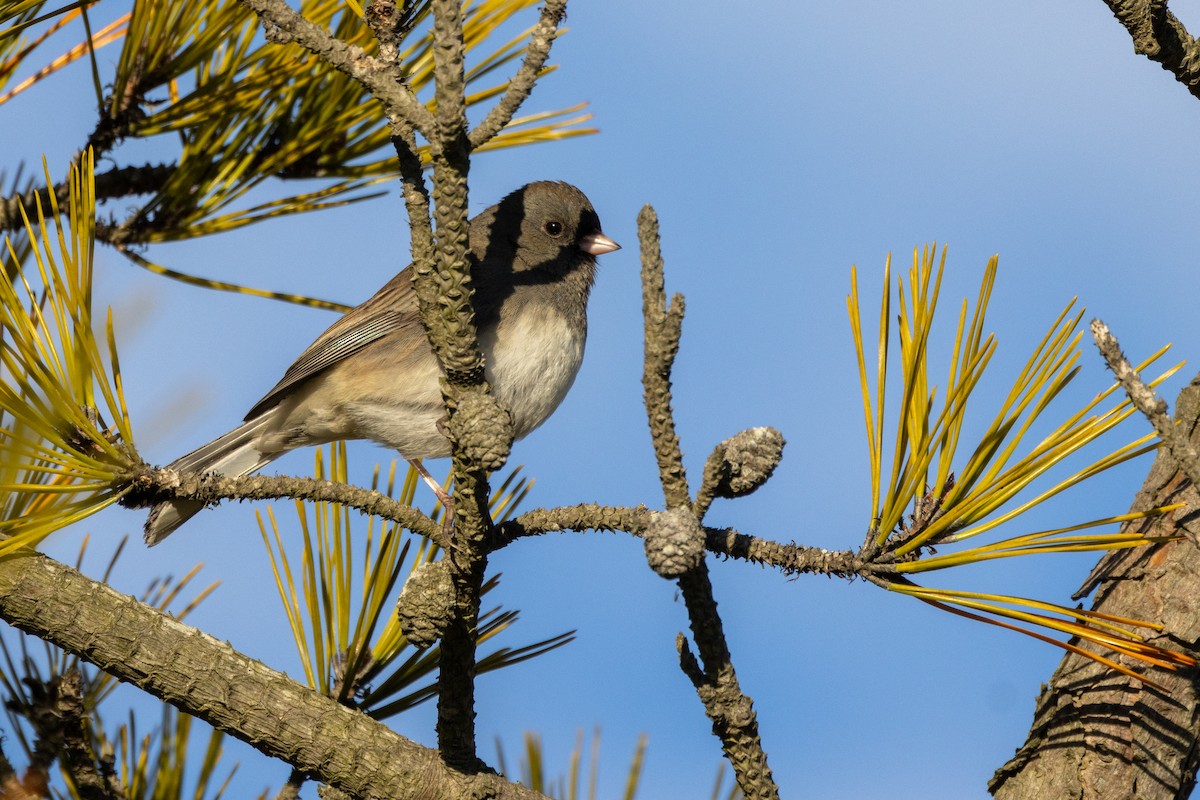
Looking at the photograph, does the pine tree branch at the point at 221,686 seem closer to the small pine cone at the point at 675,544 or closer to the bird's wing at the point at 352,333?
the small pine cone at the point at 675,544

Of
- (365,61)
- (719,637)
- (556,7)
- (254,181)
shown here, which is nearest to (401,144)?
(365,61)

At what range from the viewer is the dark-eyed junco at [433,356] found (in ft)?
9.94

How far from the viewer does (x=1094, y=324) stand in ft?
4.70

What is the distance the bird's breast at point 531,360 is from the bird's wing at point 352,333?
0.39 metres

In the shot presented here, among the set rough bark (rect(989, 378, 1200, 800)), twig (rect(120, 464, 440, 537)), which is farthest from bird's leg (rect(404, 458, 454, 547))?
rough bark (rect(989, 378, 1200, 800))

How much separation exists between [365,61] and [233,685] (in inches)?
41.4

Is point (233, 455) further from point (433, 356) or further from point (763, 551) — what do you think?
point (763, 551)

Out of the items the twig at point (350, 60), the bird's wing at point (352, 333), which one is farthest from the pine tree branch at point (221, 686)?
the bird's wing at point (352, 333)

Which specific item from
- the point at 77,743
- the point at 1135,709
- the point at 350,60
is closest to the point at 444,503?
the point at 77,743

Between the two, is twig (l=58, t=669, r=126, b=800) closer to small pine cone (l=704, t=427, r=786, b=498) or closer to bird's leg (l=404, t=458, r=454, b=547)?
bird's leg (l=404, t=458, r=454, b=547)

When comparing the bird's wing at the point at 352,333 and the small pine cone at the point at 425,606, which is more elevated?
the bird's wing at the point at 352,333

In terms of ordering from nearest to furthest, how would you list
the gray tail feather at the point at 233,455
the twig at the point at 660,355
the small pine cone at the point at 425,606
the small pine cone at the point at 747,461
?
the twig at the point at 660,355, the small pine cone at the point at 747,461, the small pine cone at the point at 425,606, the gray tail feather at the point at 233,455

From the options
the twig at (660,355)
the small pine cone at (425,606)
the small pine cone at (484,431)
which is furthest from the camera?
the small pine cone at (425,606)

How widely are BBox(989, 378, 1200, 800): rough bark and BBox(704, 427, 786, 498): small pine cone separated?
0.89m
